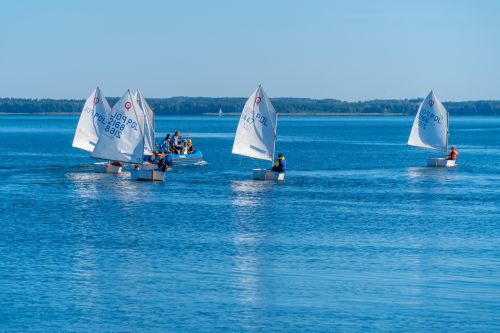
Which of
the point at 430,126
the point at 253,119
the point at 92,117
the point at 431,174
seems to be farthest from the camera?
the point at 430,126

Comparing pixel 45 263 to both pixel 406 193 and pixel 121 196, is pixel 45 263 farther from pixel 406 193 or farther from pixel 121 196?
pixel 406 193

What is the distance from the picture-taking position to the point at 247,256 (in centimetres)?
3681

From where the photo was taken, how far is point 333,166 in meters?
86.8

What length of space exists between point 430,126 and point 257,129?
2526 cm

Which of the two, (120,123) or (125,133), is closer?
(125,133)

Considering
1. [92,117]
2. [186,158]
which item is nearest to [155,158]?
[186,158]

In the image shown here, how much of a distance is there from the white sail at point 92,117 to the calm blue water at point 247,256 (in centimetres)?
1220

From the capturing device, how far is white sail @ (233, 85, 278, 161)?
6869 cm

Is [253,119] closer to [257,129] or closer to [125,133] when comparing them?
[257,129]

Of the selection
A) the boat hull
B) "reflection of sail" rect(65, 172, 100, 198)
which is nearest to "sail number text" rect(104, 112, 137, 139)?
"reflection of sail" rect(65, 172, 100, 198)

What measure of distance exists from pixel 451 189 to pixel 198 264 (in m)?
33.5

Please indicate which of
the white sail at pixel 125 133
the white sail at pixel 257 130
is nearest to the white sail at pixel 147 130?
the white sail at pixel 125 133

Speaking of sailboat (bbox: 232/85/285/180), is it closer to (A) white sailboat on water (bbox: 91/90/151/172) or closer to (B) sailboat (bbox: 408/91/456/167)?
(A) white sailboat on water (bbox: 91/90/151/172)

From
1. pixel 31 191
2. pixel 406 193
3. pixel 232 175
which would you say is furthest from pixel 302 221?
pixel 232 175
